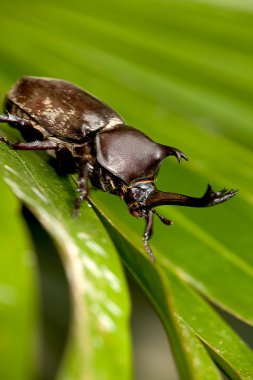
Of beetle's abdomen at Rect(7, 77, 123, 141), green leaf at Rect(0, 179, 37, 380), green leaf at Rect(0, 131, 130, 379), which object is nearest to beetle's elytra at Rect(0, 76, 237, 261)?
beetle's abdomen at Rect(7, 77, 123, 141)

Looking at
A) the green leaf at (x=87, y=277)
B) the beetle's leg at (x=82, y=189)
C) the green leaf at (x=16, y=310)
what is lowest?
the beetle's leg at (x=82, y=189)

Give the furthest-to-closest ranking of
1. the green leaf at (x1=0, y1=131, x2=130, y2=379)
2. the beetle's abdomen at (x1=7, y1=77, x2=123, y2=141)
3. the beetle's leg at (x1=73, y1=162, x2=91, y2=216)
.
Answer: the beetle's abdomen at (x1=7, y1=77, x2=123, y2=141) → the beetle's leg at (x1=73, y1=162, x2=91, y2=216) → the green leaf at (x1=0, y1=131, x2=130, y2=379)

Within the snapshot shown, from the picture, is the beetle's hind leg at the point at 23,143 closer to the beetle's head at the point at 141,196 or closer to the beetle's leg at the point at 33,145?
the beetle's leg at the point at 33,145

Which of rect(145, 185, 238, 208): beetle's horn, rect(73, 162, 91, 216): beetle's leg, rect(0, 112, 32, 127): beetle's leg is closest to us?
rect(73, 162, 91, 216): beetle's leg

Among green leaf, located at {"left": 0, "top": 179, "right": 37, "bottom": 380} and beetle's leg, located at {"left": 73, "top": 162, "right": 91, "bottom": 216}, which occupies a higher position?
green leaf, located at {"left": 0, "top": 179, "right": 37, "bottom": 380}

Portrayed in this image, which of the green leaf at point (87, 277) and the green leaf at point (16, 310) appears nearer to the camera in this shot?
the green leaf at point (16, 310)

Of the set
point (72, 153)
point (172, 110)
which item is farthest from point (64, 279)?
point (72, 153)

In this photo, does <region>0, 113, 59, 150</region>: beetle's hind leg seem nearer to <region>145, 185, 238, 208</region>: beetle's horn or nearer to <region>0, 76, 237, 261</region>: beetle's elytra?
<region>0, 76, 237, 261</region>: beetle's elytra

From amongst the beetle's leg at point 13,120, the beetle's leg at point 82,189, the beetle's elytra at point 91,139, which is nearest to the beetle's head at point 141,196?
the beetle's elytra at point 91,139

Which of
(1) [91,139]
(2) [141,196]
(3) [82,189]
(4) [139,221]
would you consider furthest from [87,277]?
(4) [139,221]
